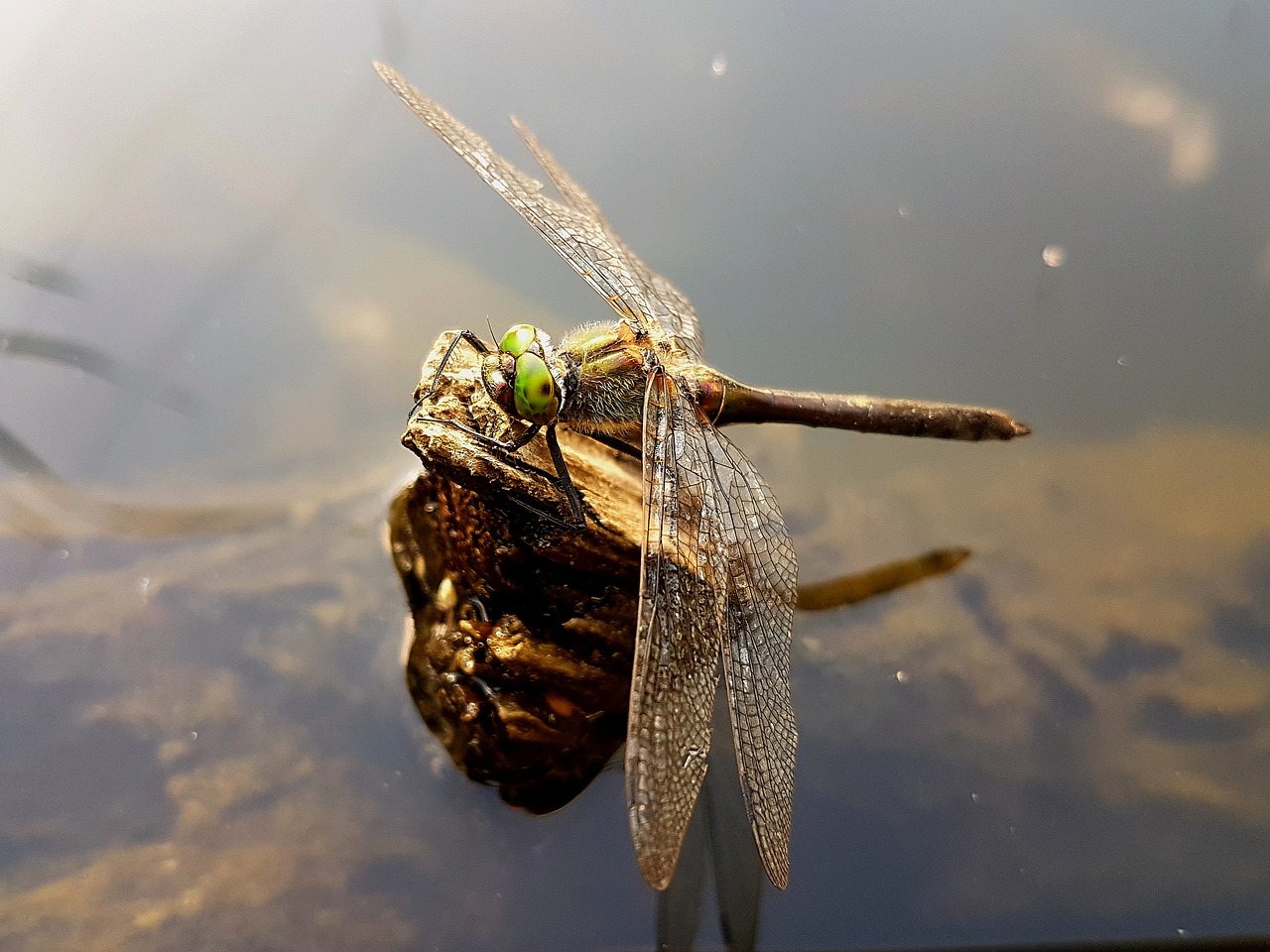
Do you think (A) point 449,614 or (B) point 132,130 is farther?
(B) point 132,130

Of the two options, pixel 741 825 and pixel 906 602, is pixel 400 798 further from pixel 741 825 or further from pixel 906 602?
pixel 906 602

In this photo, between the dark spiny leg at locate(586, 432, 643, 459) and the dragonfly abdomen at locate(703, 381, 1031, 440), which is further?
the dragonfly abdomen at locate(703, 381, 1031, 440)

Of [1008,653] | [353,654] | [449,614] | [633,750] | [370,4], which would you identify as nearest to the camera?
[633,750]

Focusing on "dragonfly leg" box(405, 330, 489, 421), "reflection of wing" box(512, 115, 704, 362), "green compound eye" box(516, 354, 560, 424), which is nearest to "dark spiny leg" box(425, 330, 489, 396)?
"dragonfly leg" box(405, 330, 489, 421)

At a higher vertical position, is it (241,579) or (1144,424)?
(1144,424)

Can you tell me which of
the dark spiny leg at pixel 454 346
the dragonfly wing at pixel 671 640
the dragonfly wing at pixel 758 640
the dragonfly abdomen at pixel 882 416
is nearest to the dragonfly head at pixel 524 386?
the dark spiny leg at pixel 454 346

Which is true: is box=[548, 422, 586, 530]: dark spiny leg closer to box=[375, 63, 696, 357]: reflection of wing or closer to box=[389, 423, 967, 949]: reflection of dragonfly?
box=[389, 423, 967, 949]: reflection of dragonfly

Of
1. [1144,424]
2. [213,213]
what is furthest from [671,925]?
[213,213]
